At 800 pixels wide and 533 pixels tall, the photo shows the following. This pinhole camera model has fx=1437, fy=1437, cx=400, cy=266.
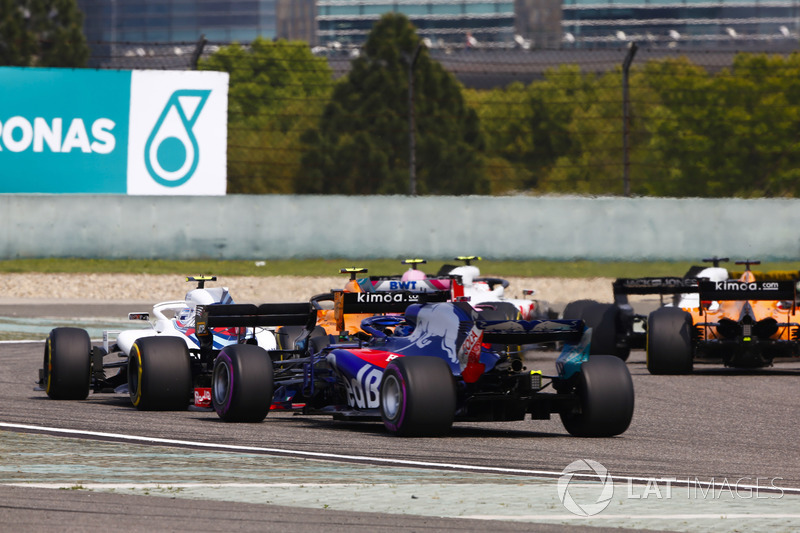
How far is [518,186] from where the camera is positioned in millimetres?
74188

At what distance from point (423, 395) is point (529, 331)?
103 cm

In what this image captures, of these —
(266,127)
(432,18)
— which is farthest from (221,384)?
(432,18)

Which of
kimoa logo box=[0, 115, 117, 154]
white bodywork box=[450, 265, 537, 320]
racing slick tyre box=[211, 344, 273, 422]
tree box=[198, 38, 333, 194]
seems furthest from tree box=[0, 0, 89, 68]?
racing slick tyre box=[211, 344, 273, 422]

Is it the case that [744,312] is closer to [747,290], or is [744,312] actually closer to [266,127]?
[747,290]

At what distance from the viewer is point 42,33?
58188mm

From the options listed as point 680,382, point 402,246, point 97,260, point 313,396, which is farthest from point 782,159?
point 313,396

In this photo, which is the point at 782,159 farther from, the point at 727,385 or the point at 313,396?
the point at 313,396

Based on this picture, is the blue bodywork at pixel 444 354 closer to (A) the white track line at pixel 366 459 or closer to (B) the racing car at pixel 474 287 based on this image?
(A) the white track line at pixel 366 459

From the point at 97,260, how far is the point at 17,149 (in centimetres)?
292

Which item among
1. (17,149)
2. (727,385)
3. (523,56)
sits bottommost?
(727,385)

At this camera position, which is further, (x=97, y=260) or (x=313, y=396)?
(x=97, y=260)

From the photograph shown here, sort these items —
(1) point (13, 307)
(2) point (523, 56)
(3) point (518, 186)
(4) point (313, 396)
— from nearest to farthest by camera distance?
(4) point (313, 396) < (1) point (13, 307) < (3) point (518, 186) < (2) point (523, 56)

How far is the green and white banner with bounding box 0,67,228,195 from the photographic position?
30766 mm

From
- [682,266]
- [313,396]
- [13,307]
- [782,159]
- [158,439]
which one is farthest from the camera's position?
[782,159]
